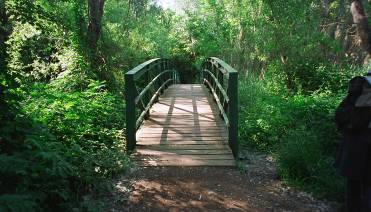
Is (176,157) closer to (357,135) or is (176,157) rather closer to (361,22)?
(357,135)

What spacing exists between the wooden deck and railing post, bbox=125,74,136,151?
154 millimetres

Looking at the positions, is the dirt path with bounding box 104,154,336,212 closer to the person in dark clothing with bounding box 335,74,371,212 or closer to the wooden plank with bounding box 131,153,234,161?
the wooden plank with bounding box 131,153,234,161

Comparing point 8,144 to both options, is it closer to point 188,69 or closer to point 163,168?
point 163,168

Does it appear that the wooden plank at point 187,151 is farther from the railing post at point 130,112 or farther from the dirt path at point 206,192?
the dirt path at point 206,192

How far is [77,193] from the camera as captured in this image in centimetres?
432

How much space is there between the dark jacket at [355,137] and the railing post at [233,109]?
6.45 feet

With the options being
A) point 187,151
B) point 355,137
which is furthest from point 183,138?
point 355,137

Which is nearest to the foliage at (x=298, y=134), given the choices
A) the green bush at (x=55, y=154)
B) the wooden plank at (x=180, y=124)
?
the wooden plank at (x=180, y=124)

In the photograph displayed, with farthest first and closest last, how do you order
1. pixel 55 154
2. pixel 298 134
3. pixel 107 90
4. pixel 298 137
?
pixel 107 90
pixel 298 134
pixel 298 137
pixel 55 154

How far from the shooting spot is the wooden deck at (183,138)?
5.57m

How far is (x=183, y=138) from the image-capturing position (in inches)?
258

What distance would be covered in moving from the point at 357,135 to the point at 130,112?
10.7 ft

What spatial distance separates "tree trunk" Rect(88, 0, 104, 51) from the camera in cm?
1080

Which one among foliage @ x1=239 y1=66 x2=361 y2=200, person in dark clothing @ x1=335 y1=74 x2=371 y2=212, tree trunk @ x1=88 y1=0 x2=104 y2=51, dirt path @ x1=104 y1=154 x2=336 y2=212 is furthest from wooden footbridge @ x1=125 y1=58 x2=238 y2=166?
tree trunk @ x1=88 y1=0 x2=104 y2=51
